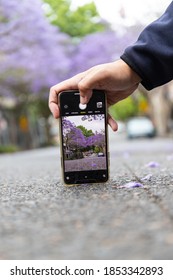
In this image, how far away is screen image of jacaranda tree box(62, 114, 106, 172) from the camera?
2.83m

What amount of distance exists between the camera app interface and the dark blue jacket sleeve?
1.52ft

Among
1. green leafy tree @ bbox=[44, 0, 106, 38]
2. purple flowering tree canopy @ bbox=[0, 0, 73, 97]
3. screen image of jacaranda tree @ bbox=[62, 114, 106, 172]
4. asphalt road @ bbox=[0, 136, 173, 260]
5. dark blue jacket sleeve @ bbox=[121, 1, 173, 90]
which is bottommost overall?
asphalt road @ bbox=[0, 136, 173, 260]

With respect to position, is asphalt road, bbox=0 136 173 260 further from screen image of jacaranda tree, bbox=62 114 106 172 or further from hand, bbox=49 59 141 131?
hand, bbox=49 59 141 131

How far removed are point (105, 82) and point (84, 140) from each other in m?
0.42

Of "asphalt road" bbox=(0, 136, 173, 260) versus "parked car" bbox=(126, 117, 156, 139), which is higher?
"parked car" bbox=(126, 117, 156, 139)

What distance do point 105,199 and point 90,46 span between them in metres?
17.6

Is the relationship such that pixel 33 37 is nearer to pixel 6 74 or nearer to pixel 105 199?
pixel 6 74

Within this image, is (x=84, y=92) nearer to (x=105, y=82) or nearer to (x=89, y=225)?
(x=105, y=82)

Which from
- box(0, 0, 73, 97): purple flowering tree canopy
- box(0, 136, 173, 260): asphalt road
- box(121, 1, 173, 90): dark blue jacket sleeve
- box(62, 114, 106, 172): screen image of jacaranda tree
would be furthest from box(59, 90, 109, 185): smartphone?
box(0, 0, 73, 97): purple flowering tree canopy

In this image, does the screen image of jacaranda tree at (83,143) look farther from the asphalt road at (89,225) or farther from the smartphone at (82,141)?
the asphalt road at (89,225)

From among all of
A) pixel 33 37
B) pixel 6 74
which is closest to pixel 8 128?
pixel 6 74

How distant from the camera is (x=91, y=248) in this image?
142 cm

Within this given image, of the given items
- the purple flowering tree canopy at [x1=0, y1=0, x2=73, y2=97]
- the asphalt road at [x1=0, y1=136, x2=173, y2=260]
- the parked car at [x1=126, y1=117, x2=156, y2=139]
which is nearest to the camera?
the asphalt road at [x1=0, y1=136, x2=173, y2=260]
